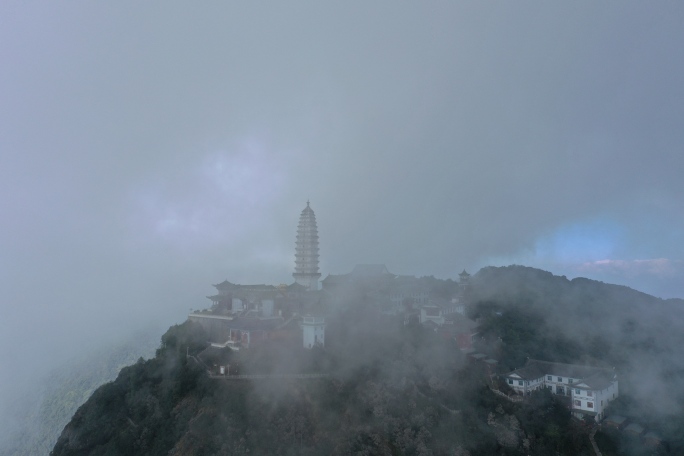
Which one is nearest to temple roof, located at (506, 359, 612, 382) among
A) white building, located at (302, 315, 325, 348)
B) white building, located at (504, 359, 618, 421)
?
white building, located at (504, 359, 618, 421)

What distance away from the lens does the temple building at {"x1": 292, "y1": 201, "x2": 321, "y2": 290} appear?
43.0m

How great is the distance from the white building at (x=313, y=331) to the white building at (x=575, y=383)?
12.5 metres

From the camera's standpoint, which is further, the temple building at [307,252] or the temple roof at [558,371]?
the temple building at [307,252]

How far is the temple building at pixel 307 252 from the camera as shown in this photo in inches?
1694

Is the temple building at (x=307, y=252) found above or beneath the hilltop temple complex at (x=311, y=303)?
above

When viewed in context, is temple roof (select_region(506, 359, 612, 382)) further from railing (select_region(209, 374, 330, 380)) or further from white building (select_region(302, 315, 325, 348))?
railing (select_region(209, 374, 330, 380))

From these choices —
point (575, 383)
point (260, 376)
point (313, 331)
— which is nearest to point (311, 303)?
point (313, 331)

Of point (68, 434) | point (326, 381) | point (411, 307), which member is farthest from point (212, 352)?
point (411, 307)

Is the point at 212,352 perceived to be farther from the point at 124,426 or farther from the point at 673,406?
the point at 673,406

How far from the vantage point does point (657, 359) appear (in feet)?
104

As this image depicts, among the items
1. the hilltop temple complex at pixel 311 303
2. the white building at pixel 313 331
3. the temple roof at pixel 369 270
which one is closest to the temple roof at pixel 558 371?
the hilltop temple complex at pixel 311 303

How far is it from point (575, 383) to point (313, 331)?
17.0m

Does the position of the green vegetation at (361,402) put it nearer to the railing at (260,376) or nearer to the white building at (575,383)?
the railing at (260,376)

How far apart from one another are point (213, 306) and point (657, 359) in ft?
112
